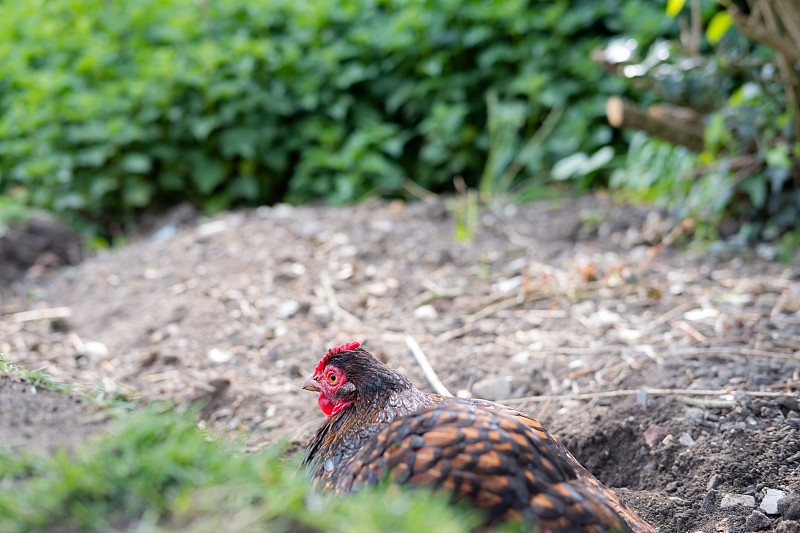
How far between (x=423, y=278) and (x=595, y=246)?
4.50 ft

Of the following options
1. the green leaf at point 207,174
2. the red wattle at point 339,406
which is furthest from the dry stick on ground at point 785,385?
the green leaf at point 207,174

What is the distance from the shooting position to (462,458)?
1.73m

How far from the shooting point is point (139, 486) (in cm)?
124

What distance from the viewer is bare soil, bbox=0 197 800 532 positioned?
101 inches

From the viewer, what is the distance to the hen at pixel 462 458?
1.68m

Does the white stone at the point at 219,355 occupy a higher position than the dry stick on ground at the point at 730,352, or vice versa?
the dry stick on ground at the point at 730,352

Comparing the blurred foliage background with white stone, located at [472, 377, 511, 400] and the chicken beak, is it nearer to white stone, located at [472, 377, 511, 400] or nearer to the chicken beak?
white stone, located at [472, 377, 511, 400]

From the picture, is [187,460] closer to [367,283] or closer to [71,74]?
[367,283]

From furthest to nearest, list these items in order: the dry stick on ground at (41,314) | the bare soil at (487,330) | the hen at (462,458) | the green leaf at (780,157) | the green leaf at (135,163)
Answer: the green leaf at (135,163) < the green leaf at (780,157) < the dry stick on ground at (41,314) < the bare soil at (487,330) < the hen at (462,458)

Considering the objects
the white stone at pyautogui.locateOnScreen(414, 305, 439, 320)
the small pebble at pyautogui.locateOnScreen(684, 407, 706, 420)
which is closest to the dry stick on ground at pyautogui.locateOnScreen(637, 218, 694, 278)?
the white stone at pyautogui.locateOnScreen(414, 305, 439, 320)

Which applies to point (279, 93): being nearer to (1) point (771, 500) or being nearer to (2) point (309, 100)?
(2) point (309, 100)

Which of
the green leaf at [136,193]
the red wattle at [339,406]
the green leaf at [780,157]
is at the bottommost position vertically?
the green leaf at [136,193]

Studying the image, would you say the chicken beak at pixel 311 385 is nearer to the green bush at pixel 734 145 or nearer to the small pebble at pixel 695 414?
the small pebble at pixel 695 414

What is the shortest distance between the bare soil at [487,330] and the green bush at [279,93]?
0.97 meters
